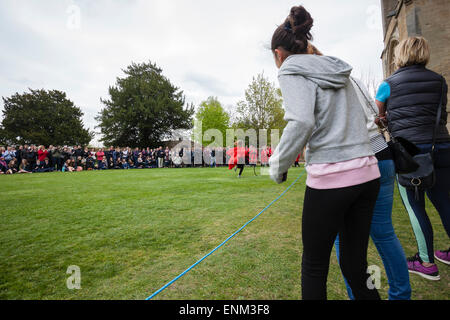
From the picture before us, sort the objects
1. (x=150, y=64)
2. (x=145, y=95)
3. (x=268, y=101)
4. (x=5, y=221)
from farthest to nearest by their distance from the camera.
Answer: (x=150, y=64)
(x=145, y=95)
(x=268, y=101)
(x=5, y=221)

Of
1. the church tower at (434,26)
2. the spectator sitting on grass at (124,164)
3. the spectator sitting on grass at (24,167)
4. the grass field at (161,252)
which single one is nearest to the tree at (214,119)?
the spectator sitting on grass at (124,164)

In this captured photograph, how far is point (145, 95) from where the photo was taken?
40.3m

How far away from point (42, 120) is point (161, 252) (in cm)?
5133

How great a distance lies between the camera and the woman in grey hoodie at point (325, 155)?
125 cm

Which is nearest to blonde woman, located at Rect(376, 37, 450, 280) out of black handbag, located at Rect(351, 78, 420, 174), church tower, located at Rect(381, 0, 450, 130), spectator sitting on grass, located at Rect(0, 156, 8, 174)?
black handbag, located at Rect(351, 78, 420, 174)

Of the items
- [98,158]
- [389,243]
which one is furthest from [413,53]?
[98,158]

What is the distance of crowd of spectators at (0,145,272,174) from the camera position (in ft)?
61.3

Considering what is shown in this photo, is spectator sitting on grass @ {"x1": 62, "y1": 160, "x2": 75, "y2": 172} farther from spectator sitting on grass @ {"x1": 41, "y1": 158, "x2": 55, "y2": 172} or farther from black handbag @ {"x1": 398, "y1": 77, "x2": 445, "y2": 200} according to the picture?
black handbag @ {"x1": 398, "y1": 77, "x2": 445, "y2": 200}

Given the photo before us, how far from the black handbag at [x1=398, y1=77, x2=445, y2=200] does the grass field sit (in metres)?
0.94

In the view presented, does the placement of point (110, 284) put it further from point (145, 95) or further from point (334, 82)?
point (145, 95)

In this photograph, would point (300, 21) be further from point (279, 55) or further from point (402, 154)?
point (402, 154)

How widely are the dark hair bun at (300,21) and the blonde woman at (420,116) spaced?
4.38ft
